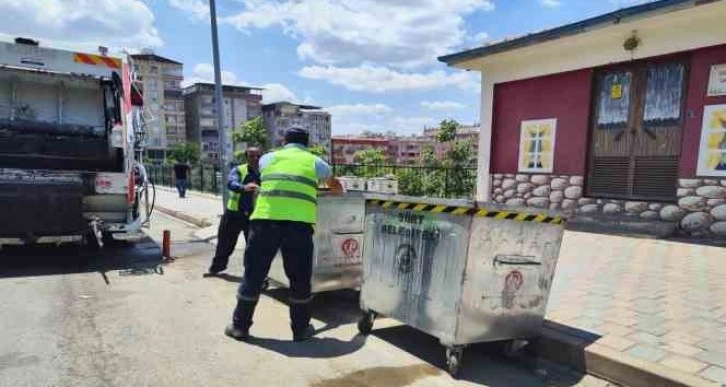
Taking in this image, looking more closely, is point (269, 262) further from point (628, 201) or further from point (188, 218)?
point (188, 218)

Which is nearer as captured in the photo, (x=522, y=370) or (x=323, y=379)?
(x=323, y=379)

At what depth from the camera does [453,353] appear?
327 centimetres

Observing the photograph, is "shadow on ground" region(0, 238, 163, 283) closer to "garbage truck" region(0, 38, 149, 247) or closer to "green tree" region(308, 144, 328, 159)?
"garbage truck" region(0, 38, 149, 247)

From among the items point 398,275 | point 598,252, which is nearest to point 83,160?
point 398,275

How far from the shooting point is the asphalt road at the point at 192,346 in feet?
10.3

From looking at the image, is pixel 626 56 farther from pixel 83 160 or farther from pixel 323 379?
pixel 83 160

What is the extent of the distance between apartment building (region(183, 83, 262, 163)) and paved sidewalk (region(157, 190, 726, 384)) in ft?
298

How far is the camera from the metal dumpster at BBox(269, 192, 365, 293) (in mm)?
4652

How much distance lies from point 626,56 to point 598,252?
3.76 metres

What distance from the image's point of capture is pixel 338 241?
15.5 feet

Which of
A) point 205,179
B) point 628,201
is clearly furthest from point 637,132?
point 205,179

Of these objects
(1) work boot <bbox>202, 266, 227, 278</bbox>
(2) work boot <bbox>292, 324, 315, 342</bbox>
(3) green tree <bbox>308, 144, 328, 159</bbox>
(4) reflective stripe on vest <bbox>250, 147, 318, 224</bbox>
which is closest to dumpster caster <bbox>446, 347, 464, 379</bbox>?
(2) work boot <bbox>292, 324, 315, 342</bbox>

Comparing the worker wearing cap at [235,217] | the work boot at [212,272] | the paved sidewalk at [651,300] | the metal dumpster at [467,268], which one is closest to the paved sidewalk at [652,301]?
the paved sidewalk at [651,300]

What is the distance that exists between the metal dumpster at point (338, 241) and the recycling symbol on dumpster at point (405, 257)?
102 cm
